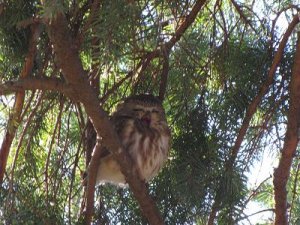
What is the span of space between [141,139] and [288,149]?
72cm

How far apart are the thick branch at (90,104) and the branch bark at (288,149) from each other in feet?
1.25

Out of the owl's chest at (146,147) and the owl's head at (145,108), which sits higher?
the owl's head at (145,108)

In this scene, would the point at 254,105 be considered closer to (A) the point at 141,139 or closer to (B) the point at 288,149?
(B) the point at 288,149

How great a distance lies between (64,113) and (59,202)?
0.43 m

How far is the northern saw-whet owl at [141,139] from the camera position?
2.53m

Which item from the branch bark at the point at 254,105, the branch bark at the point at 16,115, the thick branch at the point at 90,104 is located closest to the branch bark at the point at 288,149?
the branch bark at the point at 254,105

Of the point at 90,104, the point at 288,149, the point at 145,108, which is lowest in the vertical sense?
the point at 288,149

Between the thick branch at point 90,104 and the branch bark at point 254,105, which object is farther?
the branch bark at point 254,105

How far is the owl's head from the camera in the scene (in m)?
2.52

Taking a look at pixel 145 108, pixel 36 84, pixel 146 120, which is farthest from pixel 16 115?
pixel 146 120

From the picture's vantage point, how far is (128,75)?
2385 millimetres

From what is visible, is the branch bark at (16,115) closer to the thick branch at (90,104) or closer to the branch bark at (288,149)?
the thick branch at (90,104)

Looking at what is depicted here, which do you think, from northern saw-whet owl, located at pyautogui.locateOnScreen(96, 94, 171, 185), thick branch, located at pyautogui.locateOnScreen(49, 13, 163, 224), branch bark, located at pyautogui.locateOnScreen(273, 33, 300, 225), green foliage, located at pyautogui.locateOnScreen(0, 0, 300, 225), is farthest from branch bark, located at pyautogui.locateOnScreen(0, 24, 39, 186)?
branch bark, located at pyautogui.locateOnScreen(273, 33, 300, 225)

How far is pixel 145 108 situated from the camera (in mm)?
2613
